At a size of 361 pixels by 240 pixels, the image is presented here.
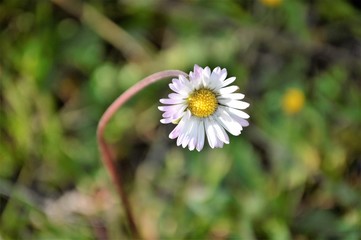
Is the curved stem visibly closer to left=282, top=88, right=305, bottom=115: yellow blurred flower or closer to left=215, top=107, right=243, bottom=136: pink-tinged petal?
left=215, top=107, right=243, bottom=136: pink-tinged petal

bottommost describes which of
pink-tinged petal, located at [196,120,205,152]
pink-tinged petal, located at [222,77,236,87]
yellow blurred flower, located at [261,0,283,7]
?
pink-tinged petal, located at [196,120,205,152]

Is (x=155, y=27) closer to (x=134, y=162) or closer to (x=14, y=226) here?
(x=134, y=162)

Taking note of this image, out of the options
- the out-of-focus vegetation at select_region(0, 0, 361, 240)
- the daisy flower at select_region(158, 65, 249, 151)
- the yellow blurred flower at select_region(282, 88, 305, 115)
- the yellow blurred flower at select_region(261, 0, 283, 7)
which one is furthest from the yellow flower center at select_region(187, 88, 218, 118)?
the yellow blurred flower at select_region(261, 0, 283, 7)

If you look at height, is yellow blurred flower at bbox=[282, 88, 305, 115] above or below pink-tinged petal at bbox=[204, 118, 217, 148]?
above

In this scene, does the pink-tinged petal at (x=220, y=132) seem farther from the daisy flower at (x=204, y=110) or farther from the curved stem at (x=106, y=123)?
the curved stem at (x=106, y=123)

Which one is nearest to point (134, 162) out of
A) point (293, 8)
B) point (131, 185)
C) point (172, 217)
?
point (131, 185)

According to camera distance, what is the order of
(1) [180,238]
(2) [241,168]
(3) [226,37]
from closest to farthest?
(1) [180,238] → (2) [241,168] → (3) [226,37]
